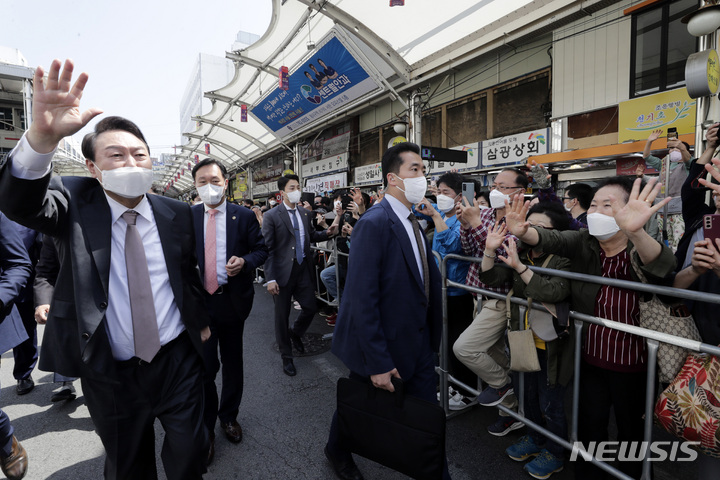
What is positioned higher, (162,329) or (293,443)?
(162,329)

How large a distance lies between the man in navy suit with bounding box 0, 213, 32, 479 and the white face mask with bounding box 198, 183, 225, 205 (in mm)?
1220

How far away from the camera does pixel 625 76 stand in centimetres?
693

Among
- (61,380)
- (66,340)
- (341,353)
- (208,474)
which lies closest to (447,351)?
(341,353)

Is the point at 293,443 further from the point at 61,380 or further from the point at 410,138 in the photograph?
the point at 410,138

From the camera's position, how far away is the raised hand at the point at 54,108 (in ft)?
3.96

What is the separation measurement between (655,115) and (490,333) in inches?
255

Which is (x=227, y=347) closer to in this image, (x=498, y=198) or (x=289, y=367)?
(x=289, y=367)

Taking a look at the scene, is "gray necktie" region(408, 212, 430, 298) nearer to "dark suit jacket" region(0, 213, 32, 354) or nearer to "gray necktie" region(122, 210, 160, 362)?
"gray necktie" region(122, 210, 160, 362)

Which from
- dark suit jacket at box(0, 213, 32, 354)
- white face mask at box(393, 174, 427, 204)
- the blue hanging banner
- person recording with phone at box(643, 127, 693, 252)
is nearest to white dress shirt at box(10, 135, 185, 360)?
dark suit jacket at box(0, 213, 32, 354)

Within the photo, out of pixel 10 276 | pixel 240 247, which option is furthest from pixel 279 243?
pixel 10 276

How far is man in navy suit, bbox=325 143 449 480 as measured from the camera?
194cm

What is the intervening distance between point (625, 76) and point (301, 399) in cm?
811

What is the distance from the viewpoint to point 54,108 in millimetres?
1241

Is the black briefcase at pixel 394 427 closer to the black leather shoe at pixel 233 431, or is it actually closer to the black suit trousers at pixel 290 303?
the black leather shoe at pixel 233 431
